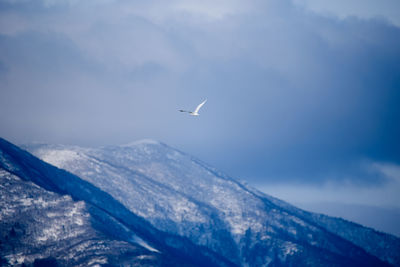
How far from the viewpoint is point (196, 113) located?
409 feet

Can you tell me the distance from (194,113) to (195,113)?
0.48 meters

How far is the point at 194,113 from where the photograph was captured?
123 meters

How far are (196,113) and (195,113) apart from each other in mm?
806

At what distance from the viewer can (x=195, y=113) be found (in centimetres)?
12381

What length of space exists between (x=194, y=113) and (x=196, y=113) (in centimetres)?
127
